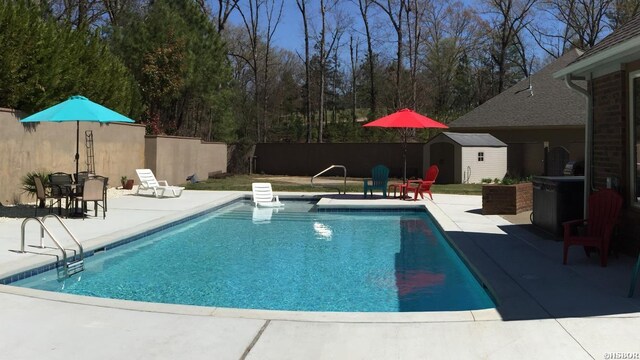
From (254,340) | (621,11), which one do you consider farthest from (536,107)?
(254,340)

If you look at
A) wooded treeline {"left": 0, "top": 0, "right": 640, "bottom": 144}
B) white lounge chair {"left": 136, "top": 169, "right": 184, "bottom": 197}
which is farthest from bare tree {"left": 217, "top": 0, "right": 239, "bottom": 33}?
white lounge chair {"left": 136, "top": 169, "right": 184, "bottom": 197}

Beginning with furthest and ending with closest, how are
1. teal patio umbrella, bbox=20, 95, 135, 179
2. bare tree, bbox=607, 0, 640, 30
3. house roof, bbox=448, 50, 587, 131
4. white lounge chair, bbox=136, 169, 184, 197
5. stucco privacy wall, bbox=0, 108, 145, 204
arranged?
bare tree, bbox=607, 0, 640, 30 → house roof, bbox=448, 50, 587, 131 → white lounge chair, bbox=136, 169, 184, 197 → stucco privacy wall, bbox=0, 108, 145, 204 → teal patio umbrella, bbox=20, 95, 135, 179

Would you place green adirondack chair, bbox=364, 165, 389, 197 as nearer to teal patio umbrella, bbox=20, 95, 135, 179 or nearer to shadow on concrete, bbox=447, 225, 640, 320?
shadow on concrete, bbox=447, 225, 640, 320

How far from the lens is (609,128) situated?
7340mm

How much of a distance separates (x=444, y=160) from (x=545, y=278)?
1836 cm

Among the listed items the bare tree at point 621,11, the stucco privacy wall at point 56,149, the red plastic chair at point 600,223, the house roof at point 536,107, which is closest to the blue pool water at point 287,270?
the red plastic chair at point 600,223

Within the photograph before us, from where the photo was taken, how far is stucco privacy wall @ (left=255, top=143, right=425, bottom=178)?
1036 inches

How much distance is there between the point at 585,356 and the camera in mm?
3744

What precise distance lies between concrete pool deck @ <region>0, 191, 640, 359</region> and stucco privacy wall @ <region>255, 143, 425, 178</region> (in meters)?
20.1

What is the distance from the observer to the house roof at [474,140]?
2218 centimetres

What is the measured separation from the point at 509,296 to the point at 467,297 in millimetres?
1032

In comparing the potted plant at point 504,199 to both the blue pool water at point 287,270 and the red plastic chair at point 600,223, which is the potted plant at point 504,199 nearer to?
the blue pool water at point 287,270

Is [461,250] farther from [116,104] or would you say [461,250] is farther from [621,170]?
[116,104]

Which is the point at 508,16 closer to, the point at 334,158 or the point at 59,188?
the point at 334,158
